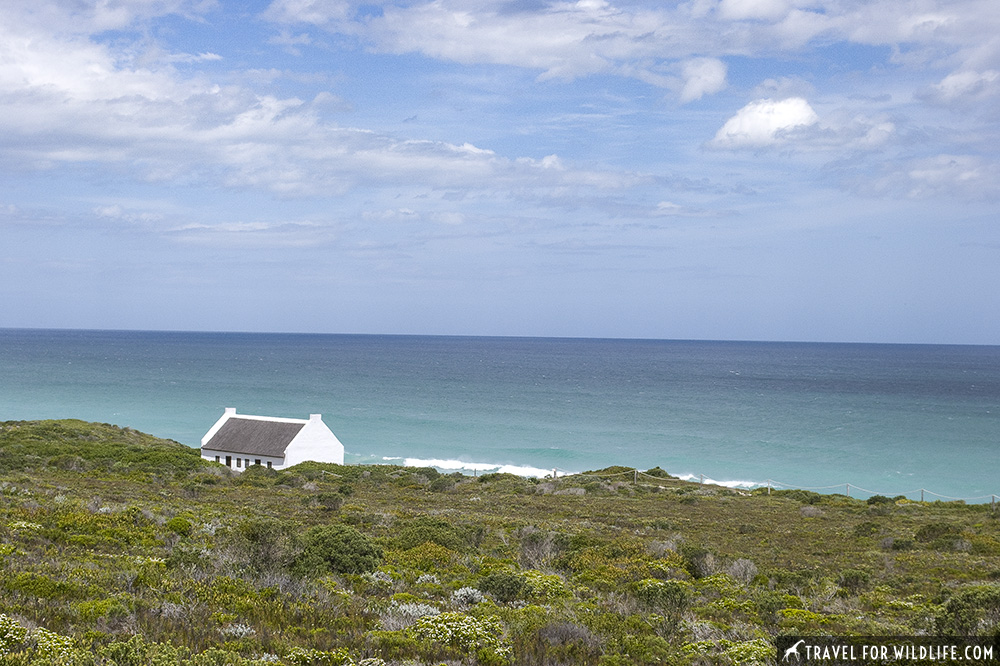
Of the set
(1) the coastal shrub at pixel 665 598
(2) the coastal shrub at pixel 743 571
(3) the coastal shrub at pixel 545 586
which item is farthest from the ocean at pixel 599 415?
(1) the coastal shrub at pixel 665 598

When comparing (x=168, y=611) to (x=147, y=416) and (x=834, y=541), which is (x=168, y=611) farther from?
(x=147, y=416)

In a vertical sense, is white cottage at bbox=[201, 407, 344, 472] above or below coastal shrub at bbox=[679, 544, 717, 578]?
below

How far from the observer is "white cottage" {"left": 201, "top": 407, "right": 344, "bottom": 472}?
1737 inches

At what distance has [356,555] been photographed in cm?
1245

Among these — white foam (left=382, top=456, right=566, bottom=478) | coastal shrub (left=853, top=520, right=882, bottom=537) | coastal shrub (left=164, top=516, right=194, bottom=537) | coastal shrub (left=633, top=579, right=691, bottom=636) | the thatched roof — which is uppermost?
coastal shrub (left=633, top=579, right=691, bottom=636)

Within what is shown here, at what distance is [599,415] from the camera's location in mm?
88750

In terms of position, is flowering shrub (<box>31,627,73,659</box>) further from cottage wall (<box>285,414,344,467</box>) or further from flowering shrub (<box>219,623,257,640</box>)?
cottage wall (<box>285,414,344,467</box>)

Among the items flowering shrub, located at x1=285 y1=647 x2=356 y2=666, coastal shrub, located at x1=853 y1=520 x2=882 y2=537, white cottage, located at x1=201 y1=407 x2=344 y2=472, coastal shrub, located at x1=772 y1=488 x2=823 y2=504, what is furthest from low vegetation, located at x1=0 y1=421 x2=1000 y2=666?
white cottage, located at x1=201 y1=407 x2=344 y2=472

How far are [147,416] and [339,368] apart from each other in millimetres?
85615

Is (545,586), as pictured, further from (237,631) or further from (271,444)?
(271,444)

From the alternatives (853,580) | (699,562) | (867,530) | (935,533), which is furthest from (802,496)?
(699,562)

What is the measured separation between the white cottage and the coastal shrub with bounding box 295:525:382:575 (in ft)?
107

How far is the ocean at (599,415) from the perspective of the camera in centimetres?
5922

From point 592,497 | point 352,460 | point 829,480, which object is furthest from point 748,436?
point 592,497
